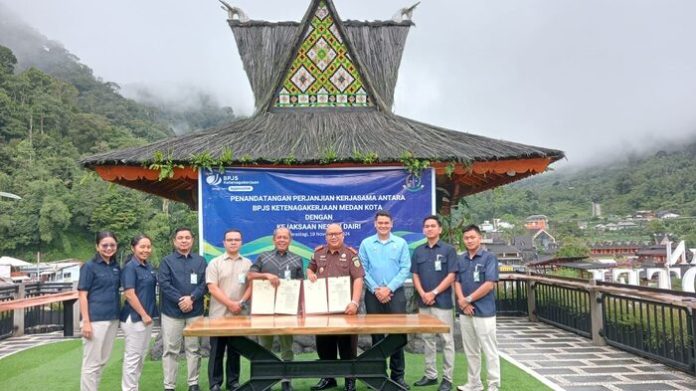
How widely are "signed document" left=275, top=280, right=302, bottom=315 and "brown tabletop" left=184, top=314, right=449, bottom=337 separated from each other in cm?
14

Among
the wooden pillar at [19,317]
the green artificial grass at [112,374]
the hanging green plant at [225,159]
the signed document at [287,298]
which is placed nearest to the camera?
the signed document at [287,298]

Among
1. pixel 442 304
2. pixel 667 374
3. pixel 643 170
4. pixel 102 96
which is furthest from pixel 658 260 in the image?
pixel 102 96

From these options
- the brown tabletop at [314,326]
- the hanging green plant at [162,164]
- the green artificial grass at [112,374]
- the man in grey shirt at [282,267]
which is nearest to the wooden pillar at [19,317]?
the green artificial grass at [112,374]

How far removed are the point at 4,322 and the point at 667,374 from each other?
9391mm

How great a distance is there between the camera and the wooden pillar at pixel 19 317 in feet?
29.8

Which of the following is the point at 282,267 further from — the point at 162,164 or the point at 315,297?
the point at 162,164

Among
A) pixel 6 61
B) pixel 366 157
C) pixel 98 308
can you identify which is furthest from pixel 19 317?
pixel 6 61

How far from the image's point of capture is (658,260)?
107 ft

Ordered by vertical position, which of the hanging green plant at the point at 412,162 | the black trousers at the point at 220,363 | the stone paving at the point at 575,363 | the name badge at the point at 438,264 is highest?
the hanging green plant at the point at 412,162

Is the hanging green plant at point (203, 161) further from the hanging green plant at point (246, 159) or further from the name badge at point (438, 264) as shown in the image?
the name badge at point (438, 264)

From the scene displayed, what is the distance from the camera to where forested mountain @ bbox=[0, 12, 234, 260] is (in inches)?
1580

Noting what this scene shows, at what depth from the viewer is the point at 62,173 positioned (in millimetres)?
46500

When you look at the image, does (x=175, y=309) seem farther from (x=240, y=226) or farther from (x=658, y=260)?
(x=658, y=260)

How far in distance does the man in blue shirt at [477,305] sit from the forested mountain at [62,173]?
2581 cm
